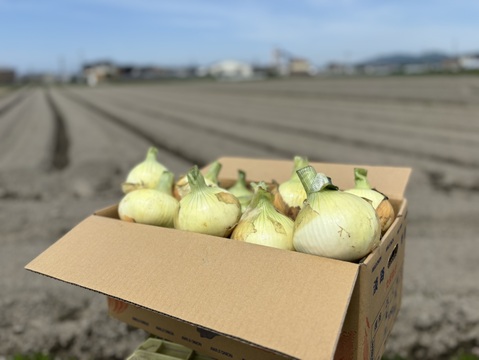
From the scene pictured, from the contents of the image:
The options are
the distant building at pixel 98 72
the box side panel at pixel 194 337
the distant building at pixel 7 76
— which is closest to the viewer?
the box side panel at pixel 194 337

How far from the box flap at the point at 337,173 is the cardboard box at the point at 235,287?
29 cm

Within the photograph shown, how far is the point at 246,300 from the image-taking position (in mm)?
1077

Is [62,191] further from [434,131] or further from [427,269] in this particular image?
[434,131]

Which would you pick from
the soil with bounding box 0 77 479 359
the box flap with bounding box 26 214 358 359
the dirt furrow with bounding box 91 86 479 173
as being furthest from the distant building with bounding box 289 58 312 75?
the box flap with bounding box 26 214 358 359

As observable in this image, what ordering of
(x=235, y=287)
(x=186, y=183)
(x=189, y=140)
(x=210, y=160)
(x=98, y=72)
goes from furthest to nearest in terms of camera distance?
(x=98, y=72), (x=189, y=140), (x=210, y=160), (x=186, y=183), (x=235, y=287)

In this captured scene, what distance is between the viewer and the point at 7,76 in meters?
83.2

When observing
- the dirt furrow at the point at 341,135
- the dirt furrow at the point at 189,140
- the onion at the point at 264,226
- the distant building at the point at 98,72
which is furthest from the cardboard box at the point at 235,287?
the distant building at the point at 98,72

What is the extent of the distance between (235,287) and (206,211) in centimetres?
37

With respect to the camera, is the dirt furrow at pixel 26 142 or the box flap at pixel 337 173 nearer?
the box flap at pixel 337 173

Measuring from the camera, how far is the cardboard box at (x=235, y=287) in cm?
100

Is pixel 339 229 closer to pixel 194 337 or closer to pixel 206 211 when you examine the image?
pixel 206 211

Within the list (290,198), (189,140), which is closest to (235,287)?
(290,198)

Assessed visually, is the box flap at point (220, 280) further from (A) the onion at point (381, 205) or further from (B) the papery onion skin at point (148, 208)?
(A) the onion at point (381, 205)

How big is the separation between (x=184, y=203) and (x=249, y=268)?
0.42 meters
